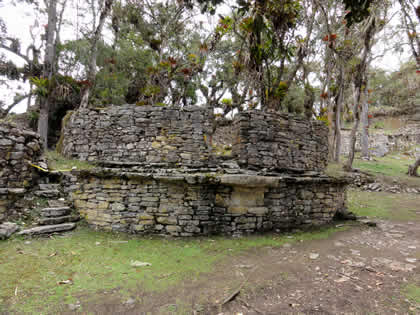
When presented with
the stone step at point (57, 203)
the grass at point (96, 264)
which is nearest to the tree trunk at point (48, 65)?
the stone step at point (57, 203)

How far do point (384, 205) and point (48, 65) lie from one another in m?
17.1

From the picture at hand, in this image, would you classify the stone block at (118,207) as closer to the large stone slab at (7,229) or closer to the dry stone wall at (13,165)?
the large stone slab at (7,229)

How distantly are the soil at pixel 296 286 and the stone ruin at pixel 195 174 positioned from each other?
116 centimetres

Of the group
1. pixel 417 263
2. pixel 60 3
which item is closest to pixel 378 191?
pixel 417 263

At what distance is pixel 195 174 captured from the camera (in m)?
5.06

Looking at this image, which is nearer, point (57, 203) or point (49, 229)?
point (49, 229)

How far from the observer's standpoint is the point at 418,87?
19766mm

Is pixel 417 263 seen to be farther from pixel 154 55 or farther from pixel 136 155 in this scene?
pixel 154 55

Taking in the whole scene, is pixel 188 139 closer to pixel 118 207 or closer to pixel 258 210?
pixel 118 207

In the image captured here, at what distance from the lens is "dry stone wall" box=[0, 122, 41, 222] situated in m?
4.95

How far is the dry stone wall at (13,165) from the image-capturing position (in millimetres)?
4949

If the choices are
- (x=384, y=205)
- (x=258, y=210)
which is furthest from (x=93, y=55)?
(x=384, y=205)

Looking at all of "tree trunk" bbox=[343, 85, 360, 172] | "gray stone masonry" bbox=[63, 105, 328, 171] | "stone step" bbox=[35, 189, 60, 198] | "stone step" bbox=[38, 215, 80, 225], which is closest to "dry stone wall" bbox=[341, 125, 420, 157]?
"tree trunk" bbox=[343, 85, 360, 172]

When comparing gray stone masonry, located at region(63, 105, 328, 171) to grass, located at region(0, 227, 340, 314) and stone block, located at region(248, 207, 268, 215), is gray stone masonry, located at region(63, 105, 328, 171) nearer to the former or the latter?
stone block, located at region(248, 207, 268, 215)
